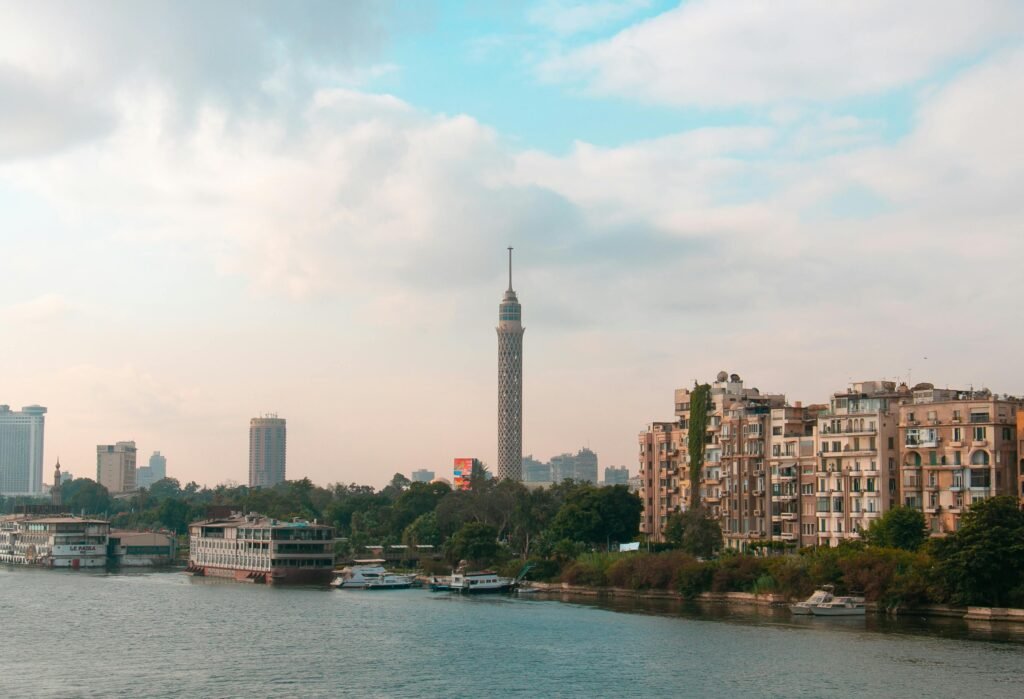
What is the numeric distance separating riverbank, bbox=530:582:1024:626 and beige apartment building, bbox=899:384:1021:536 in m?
10.6

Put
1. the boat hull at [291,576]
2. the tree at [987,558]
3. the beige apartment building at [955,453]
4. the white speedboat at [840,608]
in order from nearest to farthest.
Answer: the tree at [987,558] → the white speedboat at [840,608] → the beige apartment building at [955,453] → the boat hull at [291,576]

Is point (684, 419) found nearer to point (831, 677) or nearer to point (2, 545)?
point (831, 677)

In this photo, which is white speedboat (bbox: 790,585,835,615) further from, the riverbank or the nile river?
the riverbank

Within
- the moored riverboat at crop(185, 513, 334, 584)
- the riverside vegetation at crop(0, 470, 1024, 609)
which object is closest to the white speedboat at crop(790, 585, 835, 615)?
the riverside vegetation at crop(0, 470, 1024, 609)

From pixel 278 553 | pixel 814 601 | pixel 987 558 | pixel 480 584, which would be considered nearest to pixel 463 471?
pixel 278 553

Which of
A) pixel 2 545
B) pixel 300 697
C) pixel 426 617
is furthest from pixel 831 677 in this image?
pixel 2 545

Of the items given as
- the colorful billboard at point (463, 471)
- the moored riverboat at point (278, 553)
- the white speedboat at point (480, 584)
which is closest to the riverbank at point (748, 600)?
the white speedboat at point (480, 584)

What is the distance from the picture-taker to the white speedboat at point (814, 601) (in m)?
74.1

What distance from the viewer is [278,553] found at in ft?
385

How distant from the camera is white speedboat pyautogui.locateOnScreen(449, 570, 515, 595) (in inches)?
3937

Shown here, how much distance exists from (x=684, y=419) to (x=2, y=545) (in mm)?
97285

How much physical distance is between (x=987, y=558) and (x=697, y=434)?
3619 cm

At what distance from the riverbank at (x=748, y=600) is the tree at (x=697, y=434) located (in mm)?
12756

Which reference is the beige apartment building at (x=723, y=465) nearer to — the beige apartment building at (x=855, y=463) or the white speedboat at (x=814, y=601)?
the beige apartment building at (x=855, y=463)
